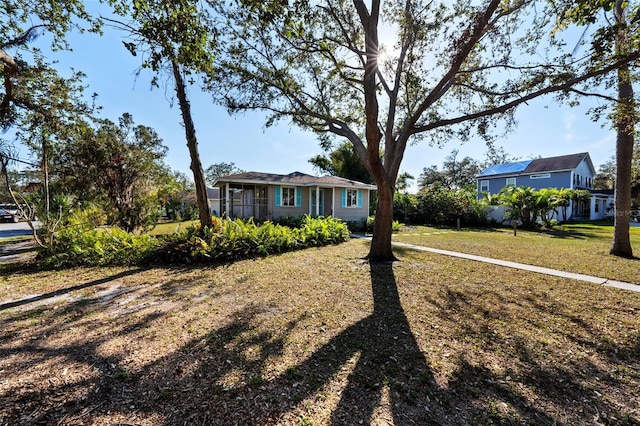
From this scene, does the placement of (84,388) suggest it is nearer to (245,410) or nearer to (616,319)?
(245,410)

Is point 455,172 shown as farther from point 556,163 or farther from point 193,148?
point 193,148

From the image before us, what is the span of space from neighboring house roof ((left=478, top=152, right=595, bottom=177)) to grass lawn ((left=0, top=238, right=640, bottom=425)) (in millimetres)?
27127

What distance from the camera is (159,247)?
7.60 metres

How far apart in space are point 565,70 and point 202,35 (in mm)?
7743

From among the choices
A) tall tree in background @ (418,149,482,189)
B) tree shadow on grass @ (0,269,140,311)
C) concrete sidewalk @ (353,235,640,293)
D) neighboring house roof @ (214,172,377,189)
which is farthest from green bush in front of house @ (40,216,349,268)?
tall tree in background @ (418,149,482,189)

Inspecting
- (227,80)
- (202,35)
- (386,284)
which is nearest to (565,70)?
(386,284)

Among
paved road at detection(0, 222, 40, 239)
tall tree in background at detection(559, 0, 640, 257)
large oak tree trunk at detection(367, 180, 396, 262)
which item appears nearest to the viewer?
tall tree in background at detection(559, 0, 640, 257)

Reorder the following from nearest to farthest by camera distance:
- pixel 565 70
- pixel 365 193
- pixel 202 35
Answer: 1. pixel 202 35
2. pixel 565 70
3. pixel 365 193

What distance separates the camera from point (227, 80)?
8.12 m

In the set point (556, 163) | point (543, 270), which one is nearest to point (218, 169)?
point (556, 163)

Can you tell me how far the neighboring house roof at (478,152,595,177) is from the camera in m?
25.5

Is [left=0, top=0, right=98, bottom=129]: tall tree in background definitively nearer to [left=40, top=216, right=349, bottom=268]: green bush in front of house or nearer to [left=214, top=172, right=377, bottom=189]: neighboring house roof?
[left=40, top=216, right=349, bottom=268]: green bush in front of house

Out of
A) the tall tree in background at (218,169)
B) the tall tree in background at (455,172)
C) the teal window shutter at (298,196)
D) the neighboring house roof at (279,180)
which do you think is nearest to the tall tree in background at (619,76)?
the neighboring house roof at (279,180)

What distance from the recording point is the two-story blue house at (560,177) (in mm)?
25375
